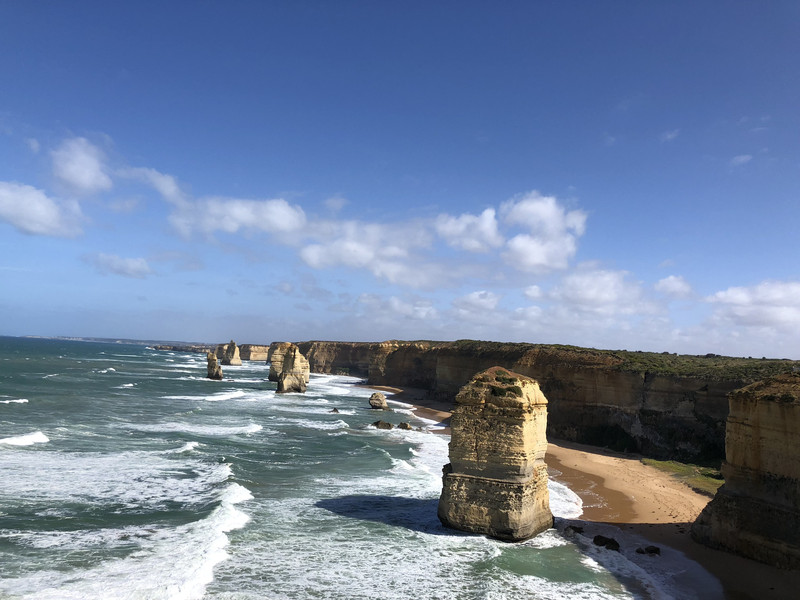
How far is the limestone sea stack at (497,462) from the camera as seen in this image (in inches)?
621

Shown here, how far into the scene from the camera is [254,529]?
647 inches

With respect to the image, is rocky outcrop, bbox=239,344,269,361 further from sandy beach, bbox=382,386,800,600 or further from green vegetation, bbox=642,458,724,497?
green vegetation, bbox=642,458,724,497

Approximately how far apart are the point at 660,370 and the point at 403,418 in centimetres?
2172

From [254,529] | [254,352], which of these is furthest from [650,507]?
[254,352]

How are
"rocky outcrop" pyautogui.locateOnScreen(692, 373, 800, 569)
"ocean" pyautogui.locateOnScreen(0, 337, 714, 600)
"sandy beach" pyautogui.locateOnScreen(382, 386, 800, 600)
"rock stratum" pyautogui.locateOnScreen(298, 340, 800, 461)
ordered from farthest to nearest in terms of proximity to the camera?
"rock stratum" pyautogui.locateOnScreen(298, 340, 800, 461)
"rocky outcrop" pyautogui.locateOnScreen(692, 373, 800, 569)
"sandy beach" pyautogui.locateOnScreen(382, 386, 800, 600)
"ocean" pyautogui.locateOnScreen(0, 337, 714, 600)

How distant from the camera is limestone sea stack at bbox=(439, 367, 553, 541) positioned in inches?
621

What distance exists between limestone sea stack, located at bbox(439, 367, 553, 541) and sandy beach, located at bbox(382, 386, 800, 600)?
4.34 m

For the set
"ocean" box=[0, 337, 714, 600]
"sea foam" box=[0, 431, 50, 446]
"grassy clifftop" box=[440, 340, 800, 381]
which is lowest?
"ocean" box=[0, 337, 714, 600]

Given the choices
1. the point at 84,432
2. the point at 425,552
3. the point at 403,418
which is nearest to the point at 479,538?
the point at 425,552

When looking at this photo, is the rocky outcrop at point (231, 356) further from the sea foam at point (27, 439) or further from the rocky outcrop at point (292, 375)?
the sea foam at point (27, 439)

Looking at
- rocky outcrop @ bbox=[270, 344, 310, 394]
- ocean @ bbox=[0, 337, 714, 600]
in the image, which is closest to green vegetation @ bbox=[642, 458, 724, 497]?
ocean @ bbox=[0, 337, 714, 600]

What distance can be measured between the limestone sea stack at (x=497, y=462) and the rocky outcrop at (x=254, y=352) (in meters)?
159

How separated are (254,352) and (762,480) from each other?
16474 centimetres

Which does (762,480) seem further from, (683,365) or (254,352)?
(254,352)
